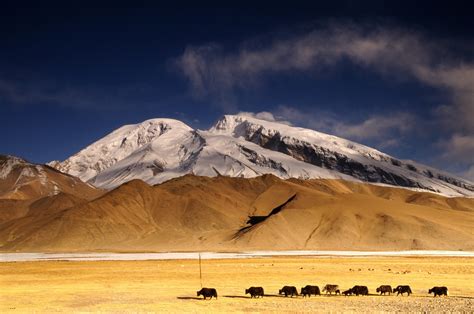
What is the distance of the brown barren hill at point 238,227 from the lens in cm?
15050

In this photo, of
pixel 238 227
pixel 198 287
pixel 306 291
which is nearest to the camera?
pixel 306 291

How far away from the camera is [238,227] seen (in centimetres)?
17988

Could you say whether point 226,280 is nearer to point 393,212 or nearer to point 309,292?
point 309,292

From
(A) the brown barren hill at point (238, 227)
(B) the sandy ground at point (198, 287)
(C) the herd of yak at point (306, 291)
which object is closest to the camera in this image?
(B) the sandy ground at point (198, 287)

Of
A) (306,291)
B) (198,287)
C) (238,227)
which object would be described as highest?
(238,227)

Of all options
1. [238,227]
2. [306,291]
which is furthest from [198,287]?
[238,227]

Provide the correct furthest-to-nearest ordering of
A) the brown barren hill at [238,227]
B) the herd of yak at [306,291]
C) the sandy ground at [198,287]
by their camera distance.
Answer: the brown barren hill at [238,227] < the herd of yak at [306,291] < the sandy ground at [198,287]

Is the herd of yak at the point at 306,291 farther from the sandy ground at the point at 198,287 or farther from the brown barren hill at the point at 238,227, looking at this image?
the brown barren hill at the point at 238,227

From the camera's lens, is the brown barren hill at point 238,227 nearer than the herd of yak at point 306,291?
No

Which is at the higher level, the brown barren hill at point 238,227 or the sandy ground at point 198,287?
the brown barren hill at point 238,227

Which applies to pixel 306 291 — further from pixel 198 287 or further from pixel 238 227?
pixel 238 227

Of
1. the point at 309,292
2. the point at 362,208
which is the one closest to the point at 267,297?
the point at 309,292

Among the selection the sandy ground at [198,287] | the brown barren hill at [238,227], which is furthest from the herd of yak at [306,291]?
the brown barren hill at [238,227]

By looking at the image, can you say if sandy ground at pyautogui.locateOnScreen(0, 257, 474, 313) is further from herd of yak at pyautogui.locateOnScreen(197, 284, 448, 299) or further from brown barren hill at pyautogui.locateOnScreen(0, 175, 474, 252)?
brown barren hill at pyautogui.locateOnScreen(0, 175, 474, 252)
